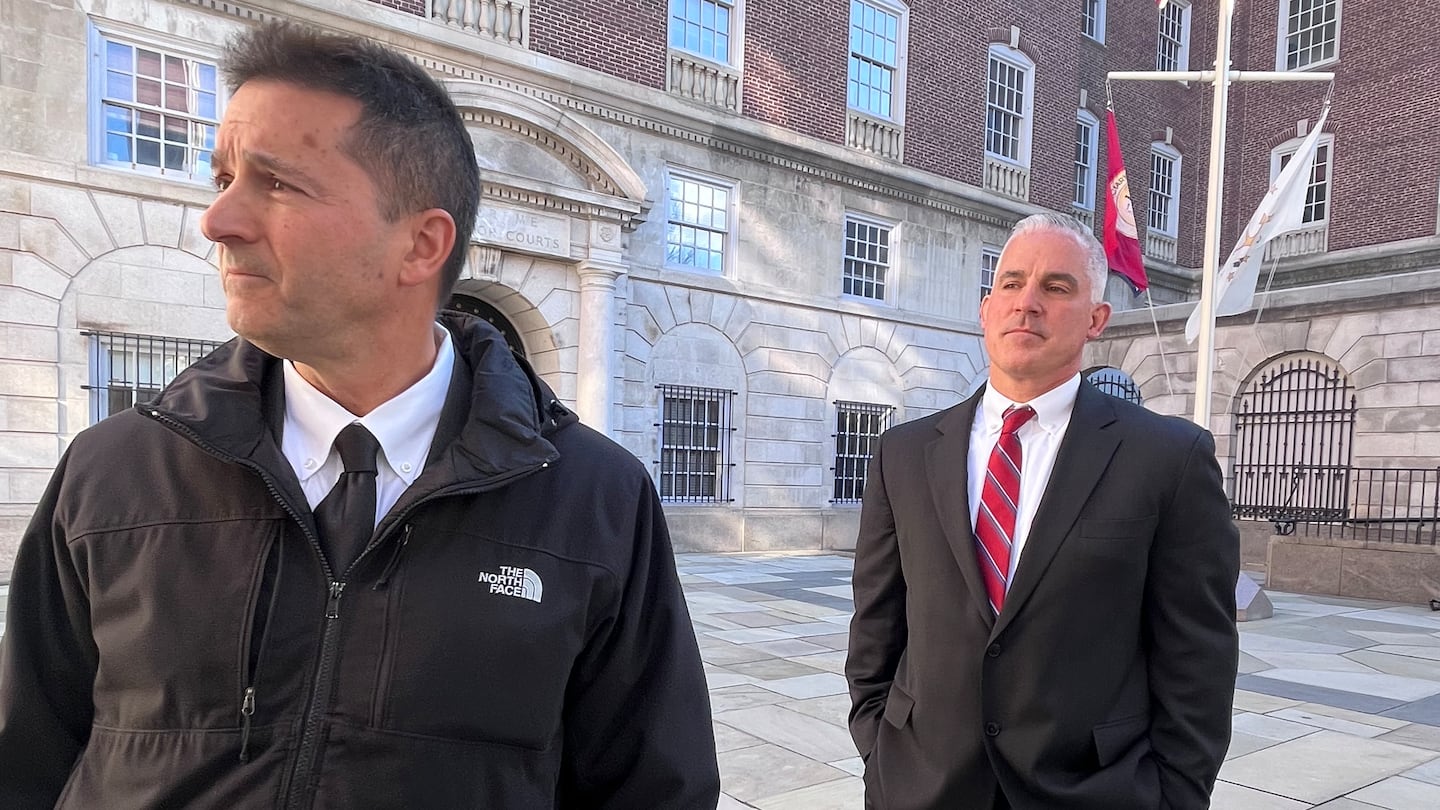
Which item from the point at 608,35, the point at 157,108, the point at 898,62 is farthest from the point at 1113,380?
the point at 157,108

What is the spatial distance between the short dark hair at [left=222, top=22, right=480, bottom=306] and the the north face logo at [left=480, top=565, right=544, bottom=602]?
0.64m

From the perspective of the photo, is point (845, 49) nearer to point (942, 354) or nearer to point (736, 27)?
point (736, 27)

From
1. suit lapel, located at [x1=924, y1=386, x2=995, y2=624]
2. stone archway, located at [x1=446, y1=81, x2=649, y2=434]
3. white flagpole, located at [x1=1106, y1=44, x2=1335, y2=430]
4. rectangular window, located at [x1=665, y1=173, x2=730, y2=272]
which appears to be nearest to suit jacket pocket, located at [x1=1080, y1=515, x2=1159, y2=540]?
suit lapel, located at [x1=924, y1=386, x2=995, y2=624]

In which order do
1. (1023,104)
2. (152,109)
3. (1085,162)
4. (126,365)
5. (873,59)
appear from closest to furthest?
(126,365), (152,109), (873,59), (1023,104), (1085,162)

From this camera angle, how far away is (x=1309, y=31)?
23188 mm

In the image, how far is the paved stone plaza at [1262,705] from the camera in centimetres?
442

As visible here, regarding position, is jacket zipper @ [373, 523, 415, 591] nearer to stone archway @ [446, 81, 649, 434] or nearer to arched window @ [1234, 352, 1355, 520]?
stone archway @ [446, 81, 649, 434]

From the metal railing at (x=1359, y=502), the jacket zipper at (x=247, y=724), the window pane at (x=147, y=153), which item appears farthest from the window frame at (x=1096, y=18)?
the jacket zipper at (x=247, y=724)

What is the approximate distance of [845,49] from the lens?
16328mm

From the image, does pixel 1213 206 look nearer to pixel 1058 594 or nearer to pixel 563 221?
pixel 563 221

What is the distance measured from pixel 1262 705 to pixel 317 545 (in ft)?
22.1

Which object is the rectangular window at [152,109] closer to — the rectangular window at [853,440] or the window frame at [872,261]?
the window frame at [872,261]

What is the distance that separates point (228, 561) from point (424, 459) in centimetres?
35

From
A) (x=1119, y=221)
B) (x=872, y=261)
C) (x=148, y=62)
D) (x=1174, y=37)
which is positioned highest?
(x=1174, y=37)
